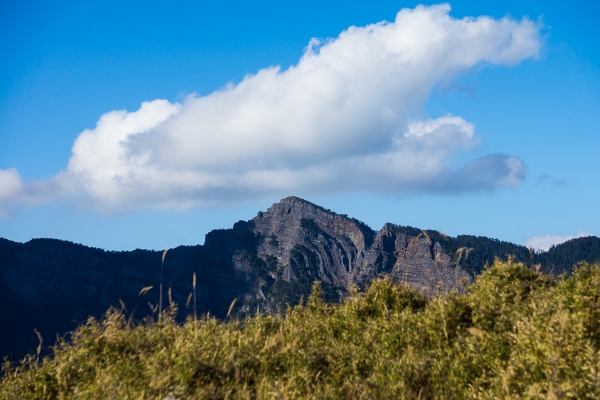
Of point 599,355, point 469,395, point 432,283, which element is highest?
point 432,283

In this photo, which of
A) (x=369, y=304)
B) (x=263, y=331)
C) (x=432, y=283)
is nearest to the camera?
(x=263, y=331)

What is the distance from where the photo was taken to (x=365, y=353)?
829 cm

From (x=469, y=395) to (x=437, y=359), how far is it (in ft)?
3.58

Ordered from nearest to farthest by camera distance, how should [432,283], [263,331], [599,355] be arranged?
[599,355]
[263,331]
[432,283]

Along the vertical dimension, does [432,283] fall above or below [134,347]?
above

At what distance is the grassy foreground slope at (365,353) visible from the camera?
271 inches

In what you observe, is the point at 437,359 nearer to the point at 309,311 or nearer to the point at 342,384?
the point at 342,384

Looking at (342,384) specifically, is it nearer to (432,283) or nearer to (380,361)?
(380,361)

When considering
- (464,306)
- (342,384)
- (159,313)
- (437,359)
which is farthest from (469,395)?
(159,313)

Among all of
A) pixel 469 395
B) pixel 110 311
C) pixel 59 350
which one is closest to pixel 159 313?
pixel 110 311

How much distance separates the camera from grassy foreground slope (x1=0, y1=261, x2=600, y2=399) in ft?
22.6

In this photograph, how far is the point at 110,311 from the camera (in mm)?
10398

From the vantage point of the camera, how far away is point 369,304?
424 inches

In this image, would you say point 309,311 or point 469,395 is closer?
point 469,395
